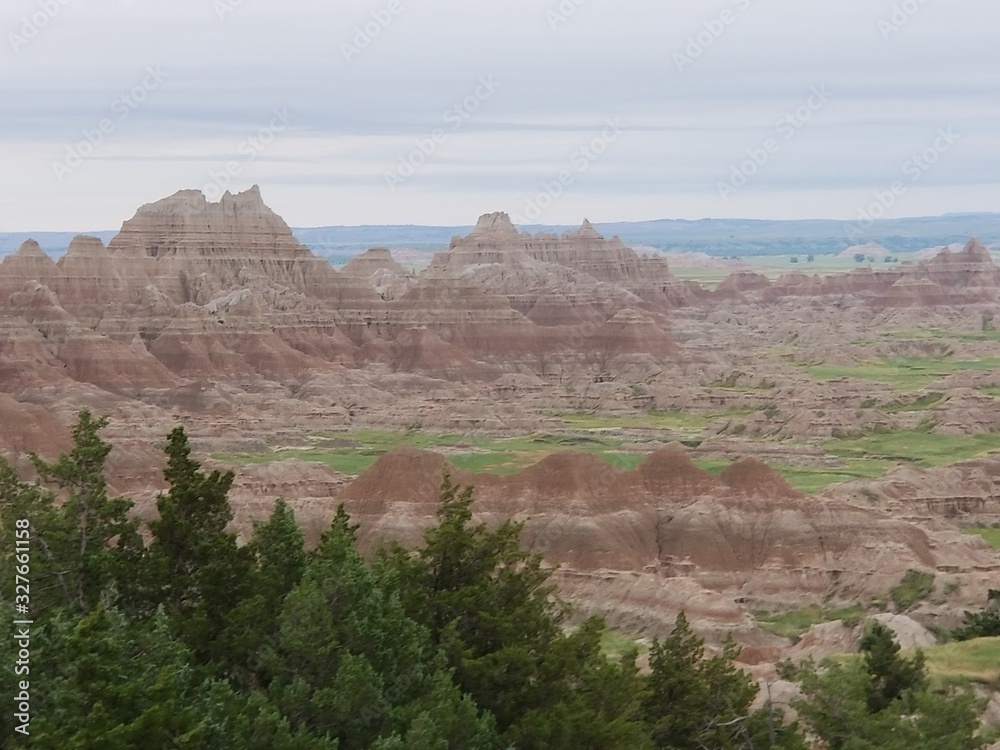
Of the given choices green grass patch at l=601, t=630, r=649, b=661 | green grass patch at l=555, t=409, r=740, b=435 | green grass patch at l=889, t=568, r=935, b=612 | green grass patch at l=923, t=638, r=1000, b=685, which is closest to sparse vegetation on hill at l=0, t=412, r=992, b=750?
green grass patch at l=923, t=638, r=1000, b=685

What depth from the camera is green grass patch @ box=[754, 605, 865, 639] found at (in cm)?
5688

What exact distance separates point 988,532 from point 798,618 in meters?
22.1

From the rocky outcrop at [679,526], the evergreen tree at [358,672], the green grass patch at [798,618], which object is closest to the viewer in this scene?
the evergreen tree at [358,672]

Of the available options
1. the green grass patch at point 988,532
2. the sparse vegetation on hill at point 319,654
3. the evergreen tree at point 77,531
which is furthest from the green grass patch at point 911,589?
the evergreen tree at point 77,531

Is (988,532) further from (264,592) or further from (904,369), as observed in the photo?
(904,369)

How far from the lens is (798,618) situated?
59281 millimetres

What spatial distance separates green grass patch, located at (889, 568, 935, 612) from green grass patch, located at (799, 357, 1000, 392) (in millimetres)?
87694

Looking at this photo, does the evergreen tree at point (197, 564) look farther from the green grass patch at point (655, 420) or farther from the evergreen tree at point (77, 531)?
the green grass patch at point (655, 420)

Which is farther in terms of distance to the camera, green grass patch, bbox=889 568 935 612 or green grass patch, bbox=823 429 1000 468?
green grass patch, bbox=823 429 1000 468

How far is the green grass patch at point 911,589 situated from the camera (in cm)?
5694

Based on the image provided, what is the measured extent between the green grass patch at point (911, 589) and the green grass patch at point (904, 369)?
87694 millimetres

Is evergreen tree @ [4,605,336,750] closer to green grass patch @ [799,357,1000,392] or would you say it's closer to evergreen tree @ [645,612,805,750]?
evergreen tree @ [645,612,805,750]

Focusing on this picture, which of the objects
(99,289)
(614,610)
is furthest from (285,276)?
(614,610)

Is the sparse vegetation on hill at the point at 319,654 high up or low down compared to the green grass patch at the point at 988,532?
up
